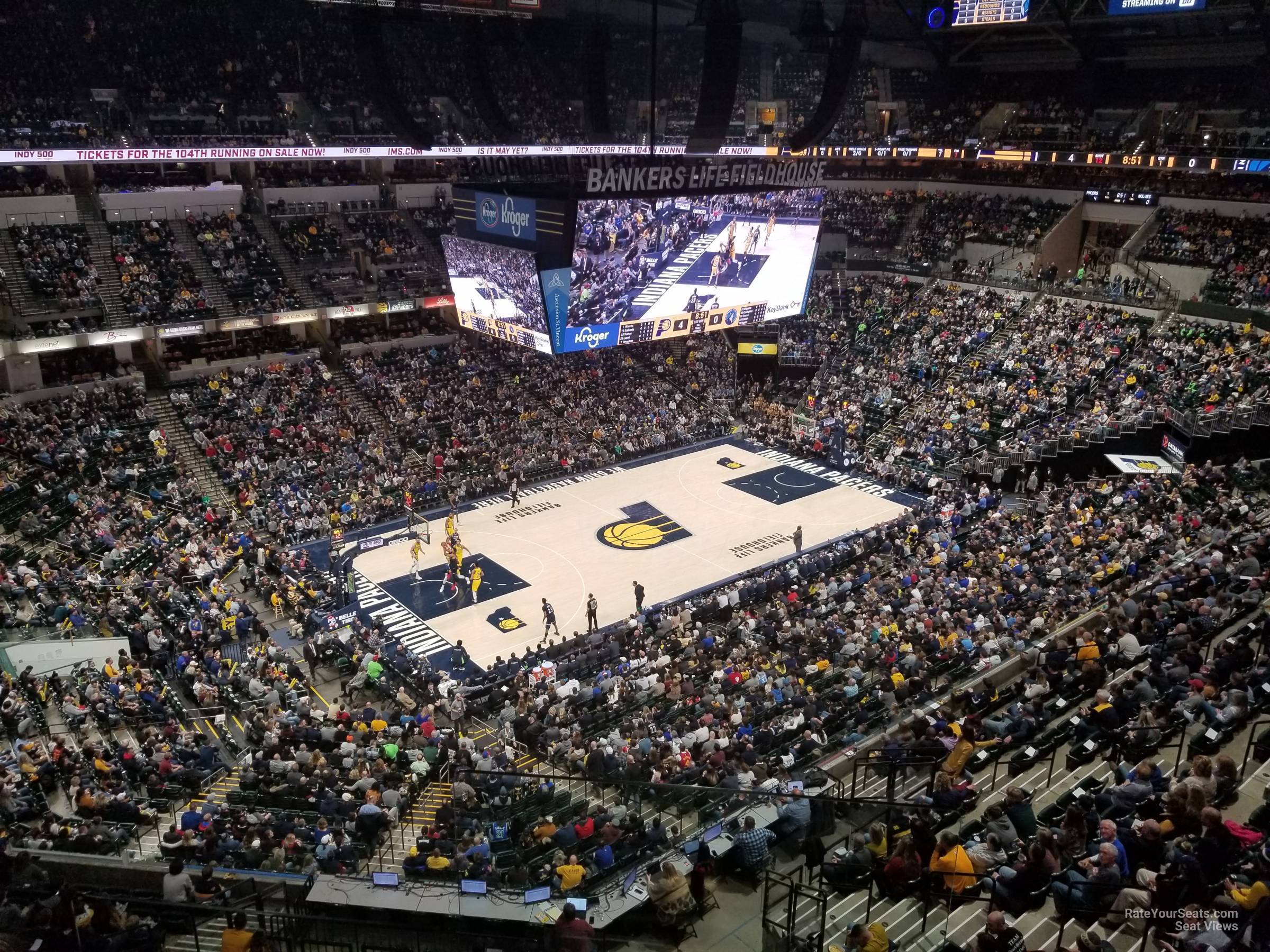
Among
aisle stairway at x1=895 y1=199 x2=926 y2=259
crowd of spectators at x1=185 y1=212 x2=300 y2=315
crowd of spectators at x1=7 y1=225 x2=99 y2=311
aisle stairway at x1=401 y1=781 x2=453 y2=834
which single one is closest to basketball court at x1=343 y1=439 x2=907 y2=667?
aisle stairway at x1=401 y1=781 x2=453 y2=834

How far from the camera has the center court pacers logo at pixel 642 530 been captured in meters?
26.5

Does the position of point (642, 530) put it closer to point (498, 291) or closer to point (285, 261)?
point (498, 291)

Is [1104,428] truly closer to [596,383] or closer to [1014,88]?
[596,383]

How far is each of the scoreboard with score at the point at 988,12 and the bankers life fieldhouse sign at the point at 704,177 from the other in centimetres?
983

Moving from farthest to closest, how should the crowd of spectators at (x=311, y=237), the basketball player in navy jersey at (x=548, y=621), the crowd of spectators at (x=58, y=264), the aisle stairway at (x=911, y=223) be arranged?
the aisle stairway at (x=911, y=223) < the crowd of spectators at (x=311, y=237) < the crowd of spectators at (x=58, y=264) < the basketball player in navy jersey at (x=548, y=621)

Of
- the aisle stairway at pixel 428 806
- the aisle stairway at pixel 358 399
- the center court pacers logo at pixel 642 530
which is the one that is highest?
the aisle stairway at pixel 358 399

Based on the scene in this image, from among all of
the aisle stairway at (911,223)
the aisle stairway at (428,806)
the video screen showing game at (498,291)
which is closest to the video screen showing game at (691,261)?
the video screen showing game at (498,291)

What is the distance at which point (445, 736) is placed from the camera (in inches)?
597

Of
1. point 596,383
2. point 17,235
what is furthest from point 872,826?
point 17,235

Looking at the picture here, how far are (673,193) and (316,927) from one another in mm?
21322

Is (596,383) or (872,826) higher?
(872,826)

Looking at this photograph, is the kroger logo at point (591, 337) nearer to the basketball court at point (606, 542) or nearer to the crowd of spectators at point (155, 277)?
the basketball court at point (606, 542)

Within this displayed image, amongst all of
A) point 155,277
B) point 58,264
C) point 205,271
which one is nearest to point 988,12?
point 205,271

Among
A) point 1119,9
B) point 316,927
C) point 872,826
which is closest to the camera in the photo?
point 872,826
